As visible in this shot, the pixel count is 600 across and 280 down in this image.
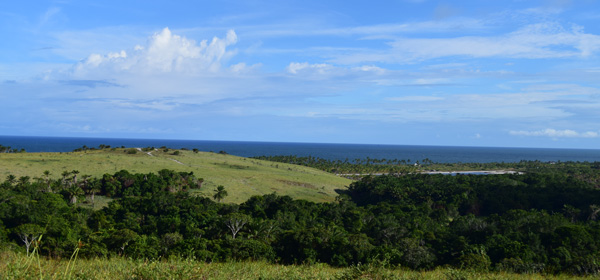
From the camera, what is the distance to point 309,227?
48.2m

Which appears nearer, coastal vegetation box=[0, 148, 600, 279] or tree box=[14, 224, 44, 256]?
coastal vegetation box=[0, 148, 600, 279]

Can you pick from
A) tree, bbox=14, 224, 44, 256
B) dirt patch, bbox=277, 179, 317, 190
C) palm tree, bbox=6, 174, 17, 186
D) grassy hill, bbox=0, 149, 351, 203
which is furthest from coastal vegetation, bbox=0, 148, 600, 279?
dirt patch, bbox=277, 179, 317, 190

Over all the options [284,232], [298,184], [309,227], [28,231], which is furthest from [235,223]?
[298,184]

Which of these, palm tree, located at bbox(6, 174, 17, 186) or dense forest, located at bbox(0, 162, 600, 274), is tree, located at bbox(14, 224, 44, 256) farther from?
palm tree, located at bbox(6, 174, 17, 186)

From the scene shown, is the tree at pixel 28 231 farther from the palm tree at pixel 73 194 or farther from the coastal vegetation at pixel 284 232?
the palm tree at pixel 73 194

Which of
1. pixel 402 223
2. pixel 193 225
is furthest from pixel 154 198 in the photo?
pixel 402 223

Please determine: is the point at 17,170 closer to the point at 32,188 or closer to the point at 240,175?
the point at 32,188

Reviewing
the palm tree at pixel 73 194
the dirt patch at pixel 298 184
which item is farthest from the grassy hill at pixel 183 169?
the palm tree at pixel 73 194

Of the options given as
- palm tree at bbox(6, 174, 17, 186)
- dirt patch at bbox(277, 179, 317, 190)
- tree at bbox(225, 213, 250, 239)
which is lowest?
dirt patch at bbox(277, 179, 317, 190)

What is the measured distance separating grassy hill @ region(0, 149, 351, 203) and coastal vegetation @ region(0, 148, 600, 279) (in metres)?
1.74

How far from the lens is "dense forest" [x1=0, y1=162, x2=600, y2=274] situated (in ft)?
108

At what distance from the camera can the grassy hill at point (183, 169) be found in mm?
82213

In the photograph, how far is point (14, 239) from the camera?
37.9m

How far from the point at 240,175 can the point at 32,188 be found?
47.1m
